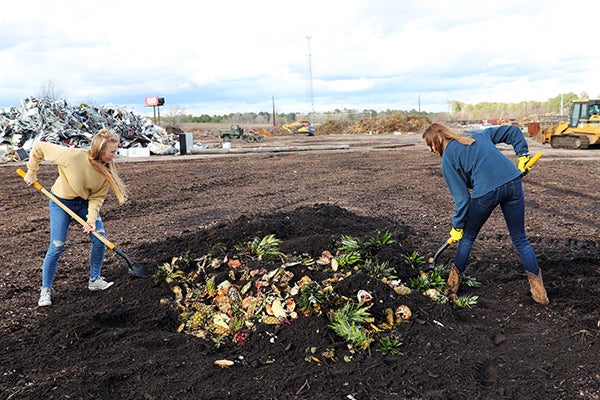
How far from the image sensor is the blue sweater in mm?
4152

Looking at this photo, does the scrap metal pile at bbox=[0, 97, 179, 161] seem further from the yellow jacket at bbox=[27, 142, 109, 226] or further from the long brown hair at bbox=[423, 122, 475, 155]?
the long brown hair at bbox=[423, 122, 475, 155]

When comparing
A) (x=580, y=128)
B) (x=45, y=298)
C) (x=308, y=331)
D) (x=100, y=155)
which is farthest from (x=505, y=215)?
(x=580, y=128)

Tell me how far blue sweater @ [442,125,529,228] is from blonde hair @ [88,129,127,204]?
2956 mm

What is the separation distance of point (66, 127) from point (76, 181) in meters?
20.5

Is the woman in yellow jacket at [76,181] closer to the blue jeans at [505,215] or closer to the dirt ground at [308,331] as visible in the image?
the dirt ground at [308,331]

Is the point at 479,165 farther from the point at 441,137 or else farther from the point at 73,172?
the point at 73,172

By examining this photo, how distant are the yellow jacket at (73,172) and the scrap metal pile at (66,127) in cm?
1824

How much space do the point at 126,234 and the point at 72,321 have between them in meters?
3.71

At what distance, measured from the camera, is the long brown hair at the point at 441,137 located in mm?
4203

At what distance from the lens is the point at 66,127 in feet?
75.3

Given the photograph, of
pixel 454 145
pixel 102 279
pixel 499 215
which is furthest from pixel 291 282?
pixel 499 215

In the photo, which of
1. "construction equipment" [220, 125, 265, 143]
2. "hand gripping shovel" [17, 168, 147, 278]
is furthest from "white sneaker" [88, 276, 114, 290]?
"construction equipment" [220, 125, 265, 143]

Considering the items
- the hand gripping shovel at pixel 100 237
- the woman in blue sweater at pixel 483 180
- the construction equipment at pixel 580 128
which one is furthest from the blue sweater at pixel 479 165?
the construction equipment at pixel 580 128

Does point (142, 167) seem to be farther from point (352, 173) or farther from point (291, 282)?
point (291, 282)
